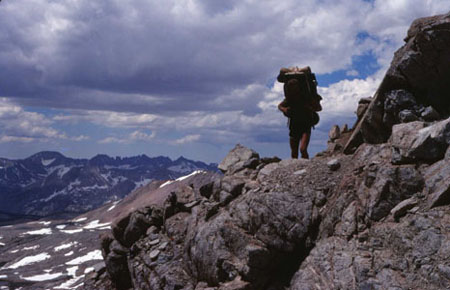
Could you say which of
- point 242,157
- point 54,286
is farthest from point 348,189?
point 54,286

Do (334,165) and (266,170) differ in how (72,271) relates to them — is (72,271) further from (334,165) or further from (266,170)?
(334,165)

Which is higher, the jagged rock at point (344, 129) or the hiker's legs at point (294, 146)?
the jagged rock at point (344, 129)

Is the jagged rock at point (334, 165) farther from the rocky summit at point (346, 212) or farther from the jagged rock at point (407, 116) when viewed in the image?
the jagged rock at point (407, 116)

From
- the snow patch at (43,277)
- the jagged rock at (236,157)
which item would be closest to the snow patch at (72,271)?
the snow patch at (43,277)

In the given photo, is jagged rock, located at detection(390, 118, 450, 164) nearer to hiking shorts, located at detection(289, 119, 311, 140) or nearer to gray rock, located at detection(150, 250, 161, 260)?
hiking shorts, located at detection(289, 119, 311, 140)

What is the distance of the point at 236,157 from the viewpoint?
84.3 feet

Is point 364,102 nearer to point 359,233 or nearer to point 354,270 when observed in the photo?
point 359,233

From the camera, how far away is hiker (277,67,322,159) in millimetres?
22031

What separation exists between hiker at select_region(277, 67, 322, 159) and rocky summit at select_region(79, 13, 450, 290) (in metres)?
2.07

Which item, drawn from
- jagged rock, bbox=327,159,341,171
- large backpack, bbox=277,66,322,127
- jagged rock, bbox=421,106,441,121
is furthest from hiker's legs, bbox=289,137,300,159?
jagged rock, bbox=421,106,441,121

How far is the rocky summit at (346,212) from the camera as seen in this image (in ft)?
40.8

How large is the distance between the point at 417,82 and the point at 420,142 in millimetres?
4376

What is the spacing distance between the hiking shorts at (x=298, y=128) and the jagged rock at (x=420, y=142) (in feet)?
27.1

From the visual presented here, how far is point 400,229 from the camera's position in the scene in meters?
12.6
